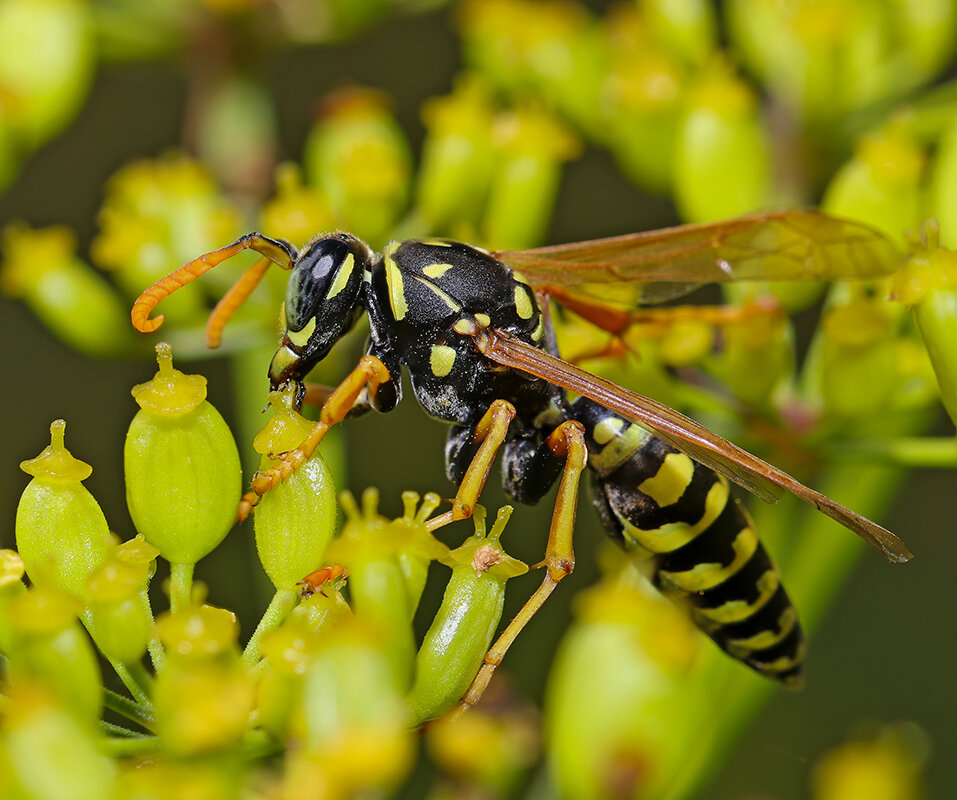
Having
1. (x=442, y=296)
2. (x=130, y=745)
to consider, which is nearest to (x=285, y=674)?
(x=130, y=745)

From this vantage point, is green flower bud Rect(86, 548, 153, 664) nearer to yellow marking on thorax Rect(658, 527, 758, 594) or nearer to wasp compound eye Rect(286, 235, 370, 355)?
wasp compound eye Rect(286, 235, 370, 355)

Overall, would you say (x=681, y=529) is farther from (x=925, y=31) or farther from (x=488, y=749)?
A: (x=925, y=31)

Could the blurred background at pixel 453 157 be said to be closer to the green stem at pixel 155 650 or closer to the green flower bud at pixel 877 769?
the green flower bud at pixel 877 769

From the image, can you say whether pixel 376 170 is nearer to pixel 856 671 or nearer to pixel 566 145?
pixel 566 145

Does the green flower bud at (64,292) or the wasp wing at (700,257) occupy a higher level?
the wasp wing at (700,257)

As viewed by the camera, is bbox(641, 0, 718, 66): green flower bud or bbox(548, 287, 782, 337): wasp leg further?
bbox(641, 0, 718, 66): green flower bud

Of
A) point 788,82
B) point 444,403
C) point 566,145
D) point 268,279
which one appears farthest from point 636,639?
point 788,82

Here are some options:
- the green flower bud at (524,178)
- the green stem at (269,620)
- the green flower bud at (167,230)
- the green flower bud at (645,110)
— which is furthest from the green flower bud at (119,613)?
the green flower bud at (645,110)

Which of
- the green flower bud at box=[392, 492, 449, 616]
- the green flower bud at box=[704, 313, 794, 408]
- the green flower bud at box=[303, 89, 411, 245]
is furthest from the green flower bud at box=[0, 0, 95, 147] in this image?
the green flower bud at box=[392, 492, 449, 616]
